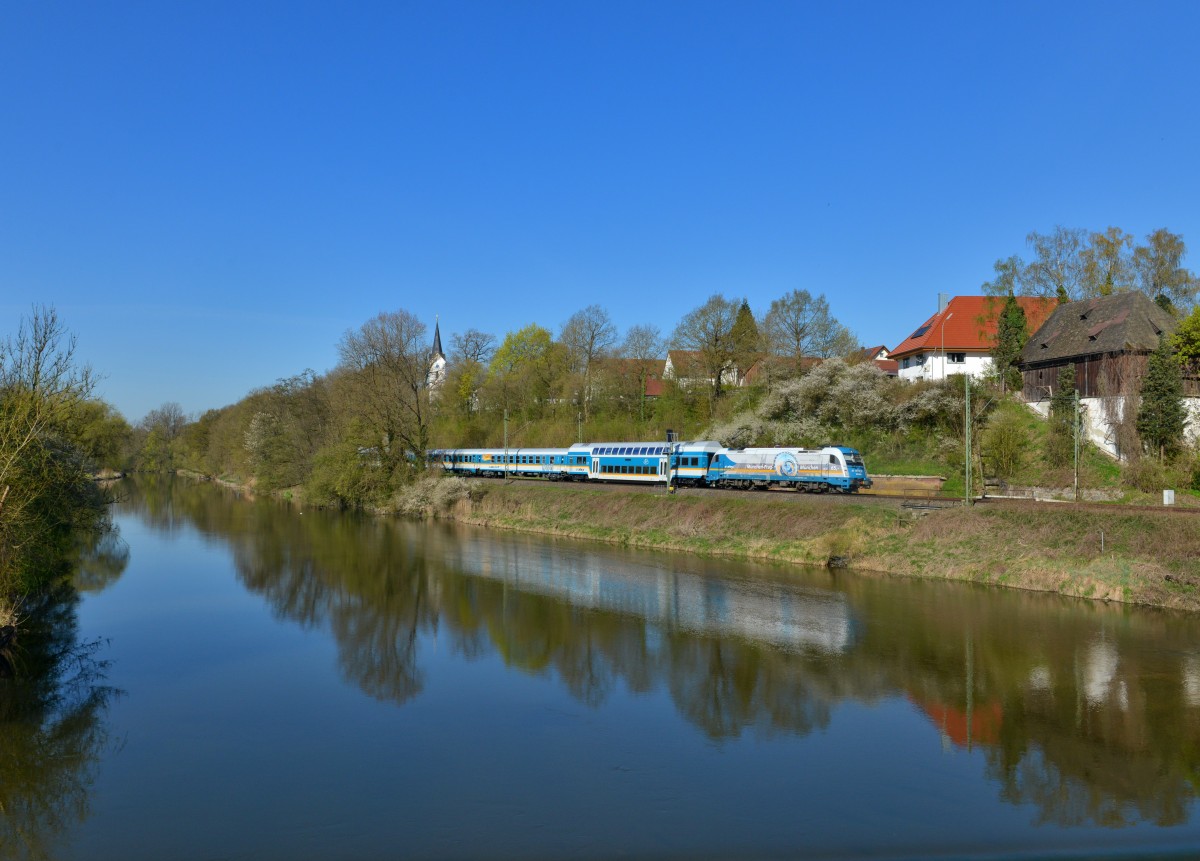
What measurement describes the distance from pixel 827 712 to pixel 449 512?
127 ft

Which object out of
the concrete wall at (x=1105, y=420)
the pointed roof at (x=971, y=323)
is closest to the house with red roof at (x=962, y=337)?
the pointed roof at (x=971, y=323)

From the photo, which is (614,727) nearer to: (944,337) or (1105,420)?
(1105,420)

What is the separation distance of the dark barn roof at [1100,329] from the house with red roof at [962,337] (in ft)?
17.0

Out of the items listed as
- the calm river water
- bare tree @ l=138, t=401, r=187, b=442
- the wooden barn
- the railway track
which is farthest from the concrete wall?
bare tree @ l=138, t=401, r=187, b=442

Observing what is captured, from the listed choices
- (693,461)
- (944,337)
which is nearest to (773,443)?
(693,461)

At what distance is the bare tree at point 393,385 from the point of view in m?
57.1

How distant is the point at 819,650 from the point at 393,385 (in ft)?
142

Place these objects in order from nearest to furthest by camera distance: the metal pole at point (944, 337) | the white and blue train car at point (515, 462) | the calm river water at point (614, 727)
→ the calm river water at point (614, 727)
the metal pole at point (944, 337)
the white and blue train car at point (515, 462)

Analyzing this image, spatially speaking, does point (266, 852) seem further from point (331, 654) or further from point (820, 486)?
point (820, 486)

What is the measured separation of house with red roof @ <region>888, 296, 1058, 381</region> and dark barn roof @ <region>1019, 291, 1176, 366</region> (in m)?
5.19

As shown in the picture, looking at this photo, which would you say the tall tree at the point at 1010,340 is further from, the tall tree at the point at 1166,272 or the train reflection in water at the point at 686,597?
the train reflection in water at the point at 686,597

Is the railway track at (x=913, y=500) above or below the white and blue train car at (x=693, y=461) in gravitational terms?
below

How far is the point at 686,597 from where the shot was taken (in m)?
27.3

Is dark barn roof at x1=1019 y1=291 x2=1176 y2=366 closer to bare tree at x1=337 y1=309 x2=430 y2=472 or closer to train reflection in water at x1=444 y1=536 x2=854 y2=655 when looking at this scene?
train reflection in water at x1=444 y1=536 x2=854 y2=655
